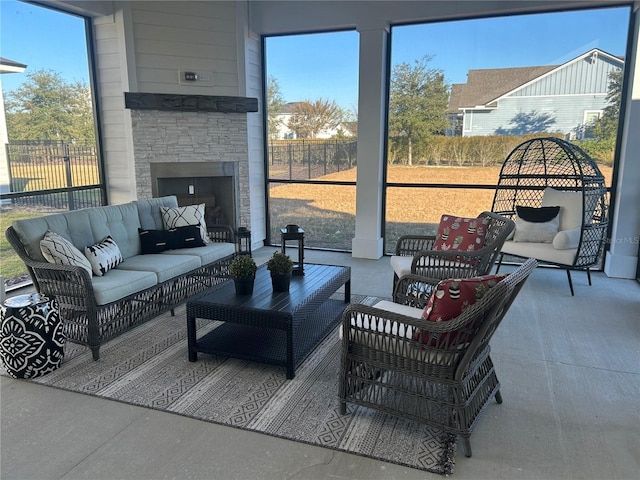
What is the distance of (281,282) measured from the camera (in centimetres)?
332

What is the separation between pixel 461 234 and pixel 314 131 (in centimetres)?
310

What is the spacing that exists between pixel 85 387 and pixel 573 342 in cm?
332

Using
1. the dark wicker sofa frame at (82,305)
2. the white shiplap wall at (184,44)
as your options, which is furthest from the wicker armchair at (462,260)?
the white shiplap wall at (184,44)

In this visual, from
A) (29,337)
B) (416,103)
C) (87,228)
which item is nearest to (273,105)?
(416,103)

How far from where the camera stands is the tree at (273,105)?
6.41m

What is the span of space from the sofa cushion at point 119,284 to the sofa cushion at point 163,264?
83mm

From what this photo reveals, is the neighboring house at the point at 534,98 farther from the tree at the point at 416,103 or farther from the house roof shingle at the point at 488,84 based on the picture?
the tree at the point at 416,103

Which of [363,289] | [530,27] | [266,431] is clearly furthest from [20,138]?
[530,27]

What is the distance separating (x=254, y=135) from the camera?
250 inches

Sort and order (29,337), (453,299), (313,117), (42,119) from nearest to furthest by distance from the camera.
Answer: (453,299) < (29,337) < (42,119) < (313,117)

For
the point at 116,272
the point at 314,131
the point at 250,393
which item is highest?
the point at 314,131

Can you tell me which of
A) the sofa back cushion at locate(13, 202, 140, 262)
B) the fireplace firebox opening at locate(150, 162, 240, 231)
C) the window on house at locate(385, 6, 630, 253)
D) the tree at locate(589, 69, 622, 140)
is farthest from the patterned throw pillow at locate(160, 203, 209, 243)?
the tree at locate(589, 69, 622, 140)

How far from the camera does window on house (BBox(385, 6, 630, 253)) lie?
5.17 metres

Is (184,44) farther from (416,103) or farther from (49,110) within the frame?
(416,103)
